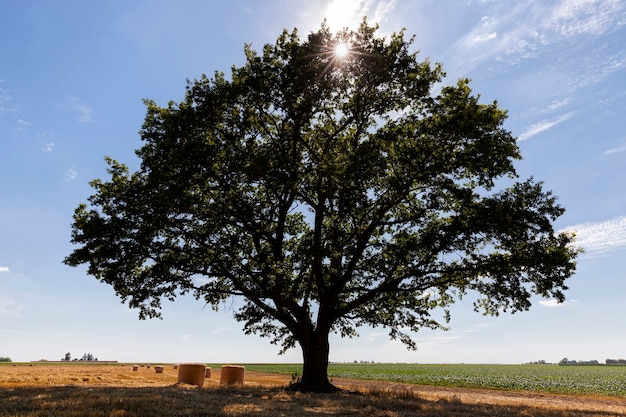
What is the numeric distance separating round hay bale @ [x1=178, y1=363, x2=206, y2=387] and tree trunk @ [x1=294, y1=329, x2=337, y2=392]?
605 centimetres

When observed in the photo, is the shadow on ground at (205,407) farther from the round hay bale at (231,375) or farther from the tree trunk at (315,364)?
the round hay bale at (231,375)

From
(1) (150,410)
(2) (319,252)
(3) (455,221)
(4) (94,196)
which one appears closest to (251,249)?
(2) (319,252)

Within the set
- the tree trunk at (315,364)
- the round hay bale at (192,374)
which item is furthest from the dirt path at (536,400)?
the round hay bale at (192,374)

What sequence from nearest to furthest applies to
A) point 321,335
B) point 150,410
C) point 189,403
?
point 150,410, point 189,403, point 321,335

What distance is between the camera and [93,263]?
24609 mm

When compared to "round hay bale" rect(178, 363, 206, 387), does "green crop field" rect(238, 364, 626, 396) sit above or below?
below

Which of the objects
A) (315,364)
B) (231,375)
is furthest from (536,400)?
(231,375)

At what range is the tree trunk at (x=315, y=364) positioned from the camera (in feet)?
76.7

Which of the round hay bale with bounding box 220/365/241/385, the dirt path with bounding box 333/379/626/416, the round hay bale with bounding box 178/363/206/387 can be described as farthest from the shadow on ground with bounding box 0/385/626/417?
the round hay bale with bounding box 220/365/241/385

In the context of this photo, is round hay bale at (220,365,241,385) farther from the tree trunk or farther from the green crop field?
the tree trunk

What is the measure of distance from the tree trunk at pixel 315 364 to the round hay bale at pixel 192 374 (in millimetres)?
6047

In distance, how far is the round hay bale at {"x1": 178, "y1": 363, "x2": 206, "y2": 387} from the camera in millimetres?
25906

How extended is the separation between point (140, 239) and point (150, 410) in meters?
12.8

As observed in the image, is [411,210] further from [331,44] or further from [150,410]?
[150,410]
